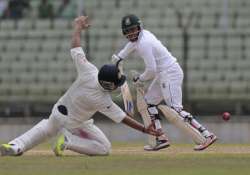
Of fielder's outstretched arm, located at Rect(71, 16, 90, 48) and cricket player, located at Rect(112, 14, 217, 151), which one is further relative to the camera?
cricket player, located at Rect(112, 14, 217, 151)

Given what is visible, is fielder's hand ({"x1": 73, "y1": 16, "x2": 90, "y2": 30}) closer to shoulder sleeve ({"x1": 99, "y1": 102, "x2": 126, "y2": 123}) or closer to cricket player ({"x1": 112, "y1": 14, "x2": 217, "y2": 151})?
shoulder sleeve ({"x1": 99, "y1": 102, "x2": 126, "y2": 123})

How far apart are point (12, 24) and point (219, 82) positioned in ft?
21.6

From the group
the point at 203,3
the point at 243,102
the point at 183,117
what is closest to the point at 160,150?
the point at 183,117

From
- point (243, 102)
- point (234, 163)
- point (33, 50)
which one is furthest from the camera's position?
point (33, 50)

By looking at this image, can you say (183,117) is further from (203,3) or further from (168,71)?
(203,3)

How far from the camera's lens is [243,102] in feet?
75.3

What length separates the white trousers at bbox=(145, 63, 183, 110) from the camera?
48.7ft

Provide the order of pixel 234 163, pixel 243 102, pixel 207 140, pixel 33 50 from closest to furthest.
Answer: pixel 234 163 < pixel 207 140 < pixel 243 102 < pixel 33 50

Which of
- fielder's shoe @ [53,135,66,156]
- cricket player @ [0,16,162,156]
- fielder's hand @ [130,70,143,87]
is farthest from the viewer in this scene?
fielder's hand @ [130,70,143,87]

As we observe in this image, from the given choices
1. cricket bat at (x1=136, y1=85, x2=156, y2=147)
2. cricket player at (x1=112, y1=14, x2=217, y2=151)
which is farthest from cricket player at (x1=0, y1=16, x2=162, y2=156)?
cricket bat at (x1=136, y1=85, x2=156, y2=147)

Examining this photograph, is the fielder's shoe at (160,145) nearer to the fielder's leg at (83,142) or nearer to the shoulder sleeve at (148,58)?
the shoulder sleeve at (148,58)

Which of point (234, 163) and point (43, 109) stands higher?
point (234, 163)

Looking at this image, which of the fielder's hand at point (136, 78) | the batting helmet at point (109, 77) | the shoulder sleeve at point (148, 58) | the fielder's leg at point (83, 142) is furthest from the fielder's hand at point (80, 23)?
the fielder's hand at point (136, 78)

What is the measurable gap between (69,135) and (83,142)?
0.72 feet
